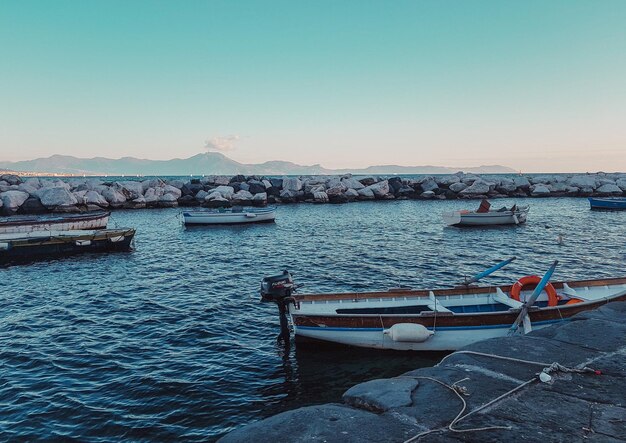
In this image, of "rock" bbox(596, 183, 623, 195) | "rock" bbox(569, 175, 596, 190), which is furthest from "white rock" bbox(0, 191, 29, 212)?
"rock" bbox(596, 183, 623, 195)

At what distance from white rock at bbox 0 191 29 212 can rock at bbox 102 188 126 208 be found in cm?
962

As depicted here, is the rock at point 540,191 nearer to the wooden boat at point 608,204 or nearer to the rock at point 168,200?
the wooden boat at point 608,204

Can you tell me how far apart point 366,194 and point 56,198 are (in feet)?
146

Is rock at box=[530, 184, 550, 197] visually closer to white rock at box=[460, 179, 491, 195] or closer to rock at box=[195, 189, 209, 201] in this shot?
white rock at box=[460, 179, 491, 195]

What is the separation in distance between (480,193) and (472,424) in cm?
7374

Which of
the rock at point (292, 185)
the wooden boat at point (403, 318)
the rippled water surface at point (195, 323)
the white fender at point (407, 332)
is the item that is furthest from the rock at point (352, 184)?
the white fender at point (407, 332)

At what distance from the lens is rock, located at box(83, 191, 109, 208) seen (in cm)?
5359

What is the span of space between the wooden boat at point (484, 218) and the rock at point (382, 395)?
3646 cm

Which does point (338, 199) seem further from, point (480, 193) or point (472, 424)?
point (472, 424)

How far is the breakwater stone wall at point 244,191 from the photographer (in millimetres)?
51312

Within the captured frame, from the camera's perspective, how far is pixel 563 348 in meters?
6.57

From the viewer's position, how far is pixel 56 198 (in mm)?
50188

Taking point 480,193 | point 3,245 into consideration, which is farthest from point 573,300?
point 480,193

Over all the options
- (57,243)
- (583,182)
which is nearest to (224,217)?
(57,243)
